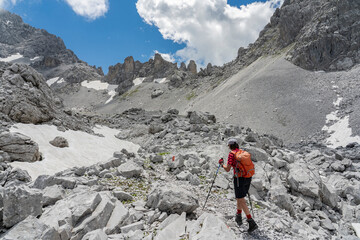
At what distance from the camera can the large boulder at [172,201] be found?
21.9 ft

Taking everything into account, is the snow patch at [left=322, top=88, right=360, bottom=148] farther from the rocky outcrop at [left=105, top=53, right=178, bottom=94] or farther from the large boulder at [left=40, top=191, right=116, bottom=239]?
the rocky outcrop at [left=105, top=53, right=178, bottom=94]

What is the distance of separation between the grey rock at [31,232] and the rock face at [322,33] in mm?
69037

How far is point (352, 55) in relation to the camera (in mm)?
54469

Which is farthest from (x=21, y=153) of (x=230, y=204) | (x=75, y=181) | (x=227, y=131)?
(x=227, y=131)

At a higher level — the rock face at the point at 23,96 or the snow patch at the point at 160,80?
the snow patch at the point at 160,80

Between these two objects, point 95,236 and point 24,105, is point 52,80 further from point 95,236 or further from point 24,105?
point 95,236

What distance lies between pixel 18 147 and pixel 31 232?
9.26 meters

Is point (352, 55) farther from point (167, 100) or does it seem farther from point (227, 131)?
point (167, 100)

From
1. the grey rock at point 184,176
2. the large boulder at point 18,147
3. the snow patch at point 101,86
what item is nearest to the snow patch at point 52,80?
the snow patch at point 101,86

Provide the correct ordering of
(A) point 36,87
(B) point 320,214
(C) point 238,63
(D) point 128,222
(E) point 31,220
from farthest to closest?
1. (C) point 238,63
2. (A) point 36,87
3. (B) point 320,214
4. (D) point 128,222
5. (E) point 31,220

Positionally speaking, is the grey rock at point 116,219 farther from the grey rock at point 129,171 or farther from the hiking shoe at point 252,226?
the hiking shoe at point 252,226

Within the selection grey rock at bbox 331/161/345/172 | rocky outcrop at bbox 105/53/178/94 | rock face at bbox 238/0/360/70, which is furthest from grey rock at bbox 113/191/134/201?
rocky outcrop at bbox 105/53/178/94

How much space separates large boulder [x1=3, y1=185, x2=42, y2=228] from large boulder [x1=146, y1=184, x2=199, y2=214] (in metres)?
3.39

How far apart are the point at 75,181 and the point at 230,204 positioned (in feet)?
20.7
